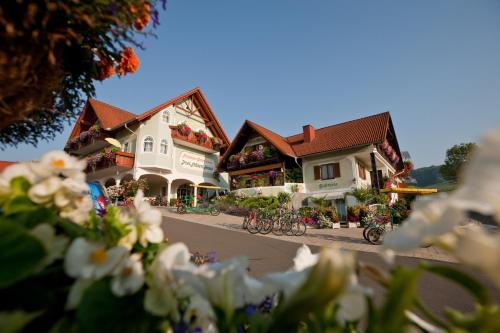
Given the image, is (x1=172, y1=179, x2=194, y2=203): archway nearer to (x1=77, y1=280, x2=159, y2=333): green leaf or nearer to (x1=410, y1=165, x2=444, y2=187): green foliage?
(x1=77, y1=280, x2=159, y2=333): green leaf

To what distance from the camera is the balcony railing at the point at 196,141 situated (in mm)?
21170

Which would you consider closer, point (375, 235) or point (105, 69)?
point (105, 69)

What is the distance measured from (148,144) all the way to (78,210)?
68.9 ft

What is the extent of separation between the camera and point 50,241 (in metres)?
0.57

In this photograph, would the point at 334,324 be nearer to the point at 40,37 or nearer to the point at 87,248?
the point at 87,248

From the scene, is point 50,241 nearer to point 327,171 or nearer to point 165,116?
point 327,171

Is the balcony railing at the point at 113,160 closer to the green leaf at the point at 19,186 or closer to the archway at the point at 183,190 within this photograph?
the archway at the point at 183,190

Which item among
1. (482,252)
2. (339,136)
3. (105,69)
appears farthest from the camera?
(339,136)

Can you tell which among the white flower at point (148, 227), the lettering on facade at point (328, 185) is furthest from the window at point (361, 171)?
the white flower at point (148, 227)

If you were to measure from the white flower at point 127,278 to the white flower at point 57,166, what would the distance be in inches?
12.3

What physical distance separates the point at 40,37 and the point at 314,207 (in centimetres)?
1764

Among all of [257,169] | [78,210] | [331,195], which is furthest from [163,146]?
[78,210]

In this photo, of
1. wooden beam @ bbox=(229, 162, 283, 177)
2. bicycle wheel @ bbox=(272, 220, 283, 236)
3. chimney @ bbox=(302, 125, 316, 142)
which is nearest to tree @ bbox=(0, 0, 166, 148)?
bicycle wheel @ bbox=(272, 220, 283, 236)

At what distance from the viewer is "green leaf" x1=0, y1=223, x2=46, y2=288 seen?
1.49ft
